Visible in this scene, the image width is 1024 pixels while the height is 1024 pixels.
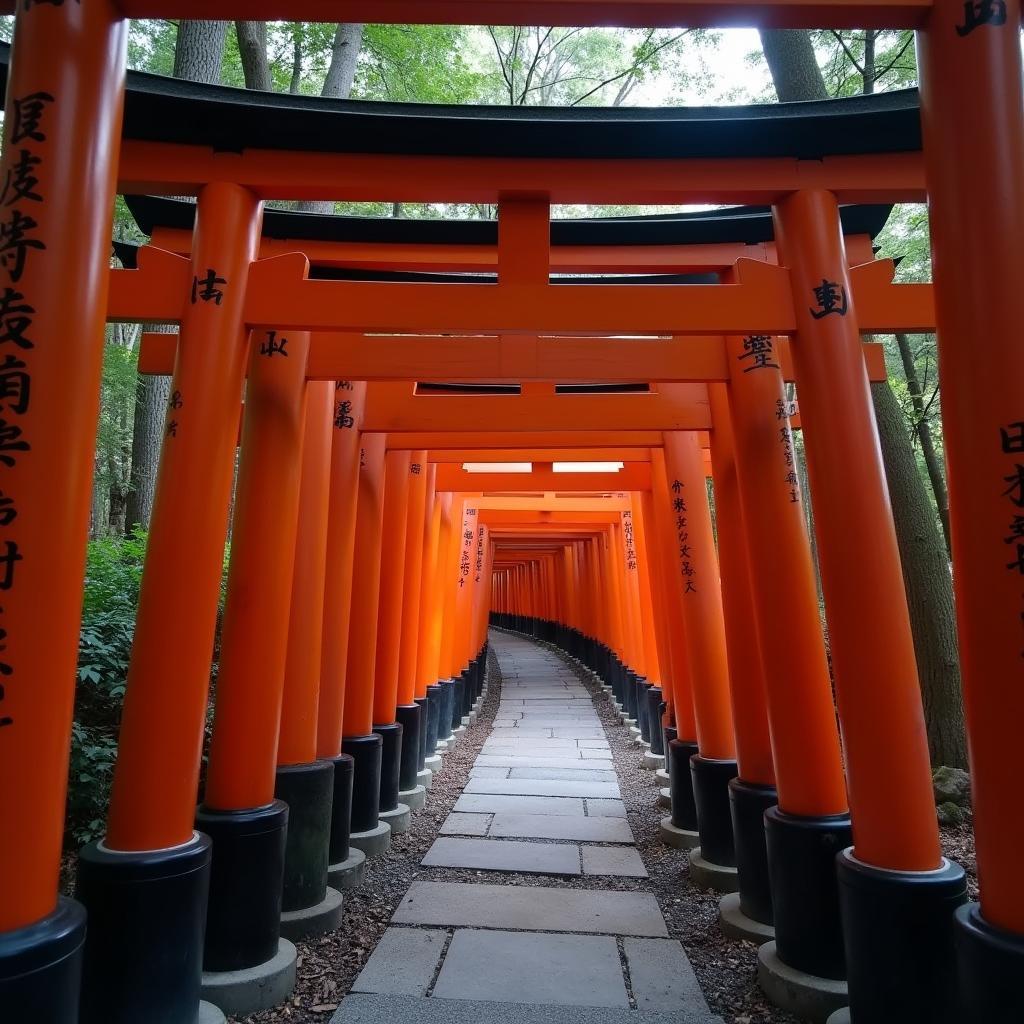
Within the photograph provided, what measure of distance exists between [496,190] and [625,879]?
4.19m

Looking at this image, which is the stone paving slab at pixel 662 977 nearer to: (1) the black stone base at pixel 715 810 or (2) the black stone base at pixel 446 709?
(1) the black stone base at pixel 715 810

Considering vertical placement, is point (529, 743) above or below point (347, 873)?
below

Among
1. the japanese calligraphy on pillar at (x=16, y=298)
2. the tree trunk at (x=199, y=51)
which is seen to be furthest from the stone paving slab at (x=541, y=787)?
the tree trunk at (x=199, y=51)

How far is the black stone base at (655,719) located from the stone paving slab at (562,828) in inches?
92.4

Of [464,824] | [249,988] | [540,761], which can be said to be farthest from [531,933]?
[540,761]

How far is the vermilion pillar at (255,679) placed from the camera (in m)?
3.28

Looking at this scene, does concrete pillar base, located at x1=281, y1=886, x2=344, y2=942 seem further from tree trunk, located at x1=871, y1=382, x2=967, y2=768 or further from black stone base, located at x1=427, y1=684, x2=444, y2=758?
tree trunk, located at x1=871, y1=382, x2=967, y2=768

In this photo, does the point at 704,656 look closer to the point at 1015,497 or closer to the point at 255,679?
the point at 255,679

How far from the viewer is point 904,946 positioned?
263 centimetres

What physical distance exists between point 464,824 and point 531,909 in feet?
6.05

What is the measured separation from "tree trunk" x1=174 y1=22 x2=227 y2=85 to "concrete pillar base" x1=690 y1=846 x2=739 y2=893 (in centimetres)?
828

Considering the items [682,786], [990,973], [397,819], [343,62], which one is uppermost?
[343,62]

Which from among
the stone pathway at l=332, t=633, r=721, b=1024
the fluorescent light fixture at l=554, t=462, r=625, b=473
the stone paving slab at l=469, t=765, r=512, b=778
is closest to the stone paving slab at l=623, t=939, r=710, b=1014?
the stone pathway at l=332, t=633, r=721, b=1024

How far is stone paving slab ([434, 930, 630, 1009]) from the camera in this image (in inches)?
130
